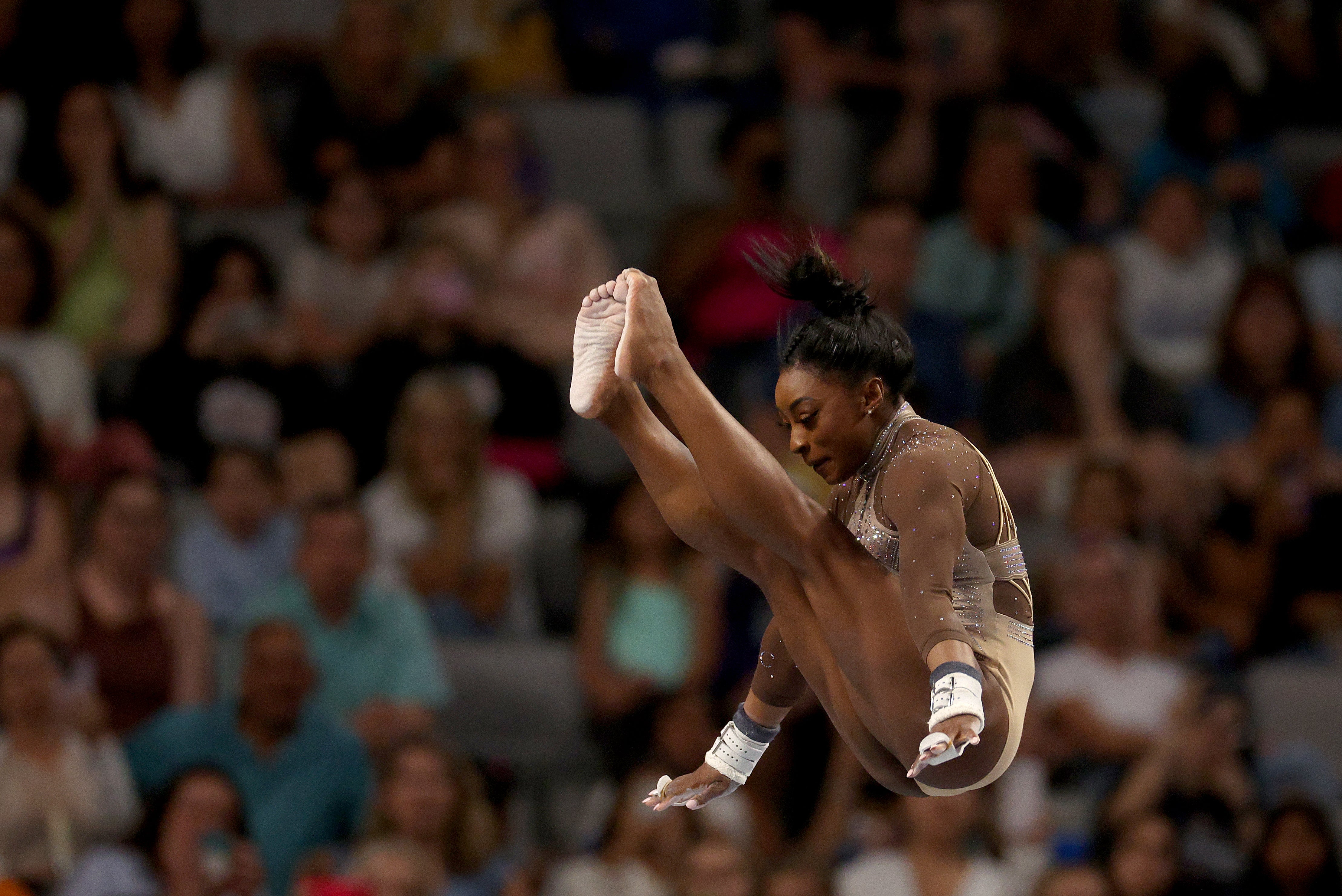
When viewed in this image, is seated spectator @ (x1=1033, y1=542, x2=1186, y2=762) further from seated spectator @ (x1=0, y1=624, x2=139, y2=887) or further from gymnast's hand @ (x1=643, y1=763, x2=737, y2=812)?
seated spectator @ (x1=0, y1=624, x2=139, y2=887)

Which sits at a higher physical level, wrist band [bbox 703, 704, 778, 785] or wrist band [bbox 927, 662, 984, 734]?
wrist band [bbox 927, 662, 984, 734]

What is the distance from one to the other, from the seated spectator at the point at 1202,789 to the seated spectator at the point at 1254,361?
146 centimetres

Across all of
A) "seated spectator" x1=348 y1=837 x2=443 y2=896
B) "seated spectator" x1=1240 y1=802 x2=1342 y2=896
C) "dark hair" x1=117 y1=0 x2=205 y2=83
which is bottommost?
"seated spectator" x1=1240 y1=802 x2=1342 y2=896

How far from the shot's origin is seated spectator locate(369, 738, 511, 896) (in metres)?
5.01

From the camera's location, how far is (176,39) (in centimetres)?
668

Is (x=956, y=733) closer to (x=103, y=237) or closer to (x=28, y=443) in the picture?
(x=28, y=443)

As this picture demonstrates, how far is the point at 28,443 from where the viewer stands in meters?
5.51

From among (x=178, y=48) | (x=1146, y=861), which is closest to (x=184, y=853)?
(x=1146, y=861)

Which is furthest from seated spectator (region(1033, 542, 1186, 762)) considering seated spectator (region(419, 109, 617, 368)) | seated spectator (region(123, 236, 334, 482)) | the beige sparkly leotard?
seated spectator (region(123, 236, 334, 482))

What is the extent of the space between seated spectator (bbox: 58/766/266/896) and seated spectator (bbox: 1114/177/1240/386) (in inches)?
146

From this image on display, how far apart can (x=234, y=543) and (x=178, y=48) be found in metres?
2.02

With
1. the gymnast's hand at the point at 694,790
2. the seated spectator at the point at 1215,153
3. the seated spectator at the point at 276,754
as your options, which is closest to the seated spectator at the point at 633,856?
the seated spectator at the point at 276,754

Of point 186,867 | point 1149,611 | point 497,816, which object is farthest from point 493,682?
point 1149,611

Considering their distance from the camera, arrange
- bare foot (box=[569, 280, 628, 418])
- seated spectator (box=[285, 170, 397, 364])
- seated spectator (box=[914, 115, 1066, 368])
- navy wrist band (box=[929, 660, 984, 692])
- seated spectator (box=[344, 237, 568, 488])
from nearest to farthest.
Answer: navy wrist band (box=[929, 660, 984, 692])
bare foot (box=[569, 280, 628, 418])
seated spectator (box=[344, 237, 568, 488])
seated spectator (box=[285, 170, 397, 364])
seated spectator (box=[914, 115, 1066, 368])
